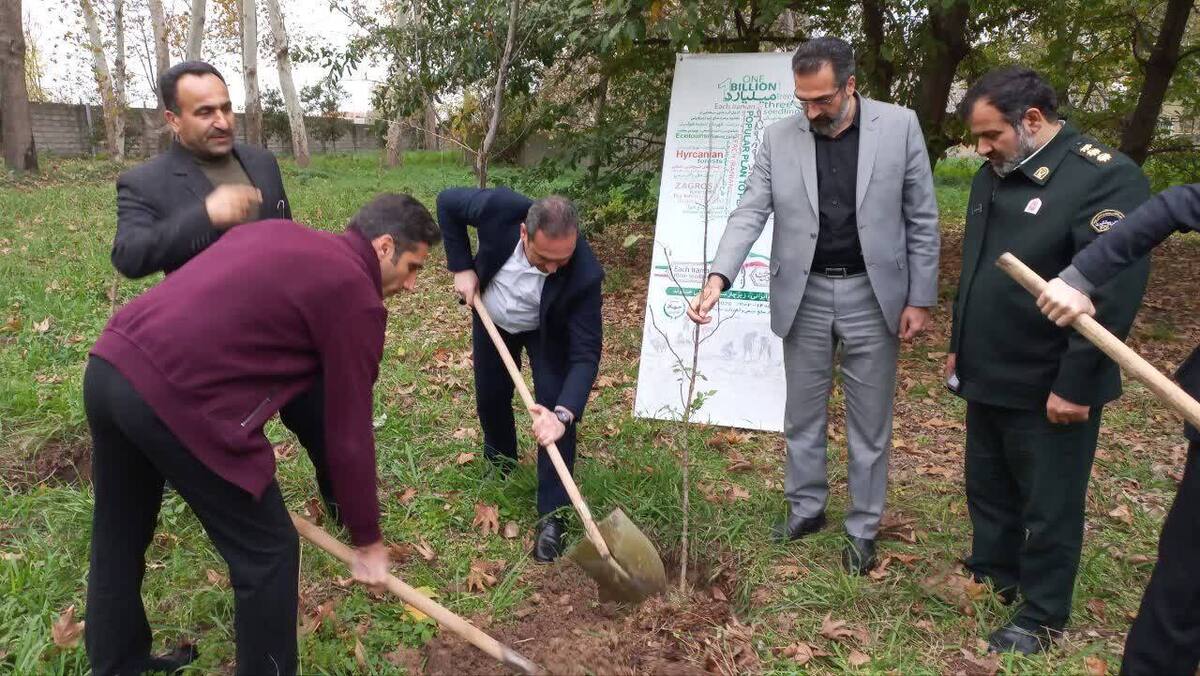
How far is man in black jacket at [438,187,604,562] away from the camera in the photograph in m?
3.26

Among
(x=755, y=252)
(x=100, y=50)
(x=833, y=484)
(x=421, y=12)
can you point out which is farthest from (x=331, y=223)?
(x=100, y=50)

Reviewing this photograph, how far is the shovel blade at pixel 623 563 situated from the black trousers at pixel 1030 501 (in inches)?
49.0

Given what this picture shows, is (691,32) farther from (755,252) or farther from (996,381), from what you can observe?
(996,381)

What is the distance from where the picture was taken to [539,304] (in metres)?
3.50

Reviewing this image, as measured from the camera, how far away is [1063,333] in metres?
2.63

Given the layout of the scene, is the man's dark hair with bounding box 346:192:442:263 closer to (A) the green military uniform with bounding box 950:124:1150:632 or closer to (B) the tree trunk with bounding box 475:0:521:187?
(A) the green military uniform with bounding box 950:124:1150:632

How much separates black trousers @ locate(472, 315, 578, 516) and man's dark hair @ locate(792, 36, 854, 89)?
1.56 m

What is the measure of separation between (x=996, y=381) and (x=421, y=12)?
515 centimetres

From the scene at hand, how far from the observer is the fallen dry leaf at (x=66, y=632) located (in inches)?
105

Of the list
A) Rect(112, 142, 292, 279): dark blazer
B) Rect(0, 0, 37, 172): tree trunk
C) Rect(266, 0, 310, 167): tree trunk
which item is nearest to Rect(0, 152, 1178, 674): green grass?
Rect(112, 142, 292, 279): dark blazer

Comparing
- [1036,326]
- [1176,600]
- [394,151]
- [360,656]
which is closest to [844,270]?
[1036,326]

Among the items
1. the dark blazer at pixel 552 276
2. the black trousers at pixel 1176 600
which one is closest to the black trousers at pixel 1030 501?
the black trousers at pixel 1176 600

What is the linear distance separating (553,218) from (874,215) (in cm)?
125

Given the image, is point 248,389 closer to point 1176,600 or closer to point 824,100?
point 824,100
